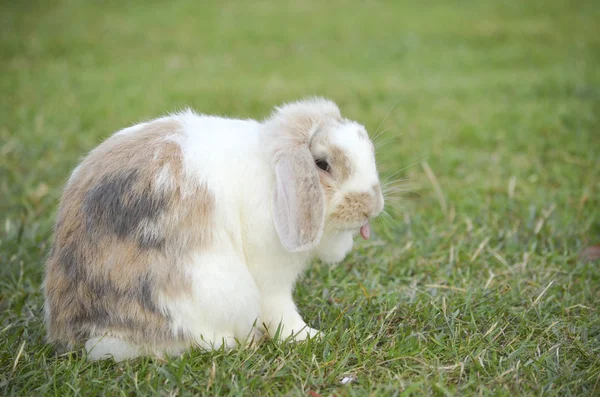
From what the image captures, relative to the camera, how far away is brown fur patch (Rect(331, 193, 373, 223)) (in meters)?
2.49

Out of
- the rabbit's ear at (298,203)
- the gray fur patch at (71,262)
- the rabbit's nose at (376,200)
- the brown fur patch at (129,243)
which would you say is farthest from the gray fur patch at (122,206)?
the rabbit's nose at (376,200)

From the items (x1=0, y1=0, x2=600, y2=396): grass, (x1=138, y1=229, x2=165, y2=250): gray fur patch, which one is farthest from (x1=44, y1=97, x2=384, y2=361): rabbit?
(x1=0, y1=0, x2=600, y2=396): grass

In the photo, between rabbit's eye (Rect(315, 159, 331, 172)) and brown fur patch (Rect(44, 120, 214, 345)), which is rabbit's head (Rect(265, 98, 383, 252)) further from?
brown fur patch (Rect(44, 120, 214, 345))

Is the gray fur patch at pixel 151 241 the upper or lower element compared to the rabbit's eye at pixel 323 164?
lower

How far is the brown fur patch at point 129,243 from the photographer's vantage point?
7.74 feet

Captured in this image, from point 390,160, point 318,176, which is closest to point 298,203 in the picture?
point 318,176

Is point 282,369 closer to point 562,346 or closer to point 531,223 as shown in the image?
point 562,346

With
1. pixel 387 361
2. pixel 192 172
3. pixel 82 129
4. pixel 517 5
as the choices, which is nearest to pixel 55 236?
pixel 192 172

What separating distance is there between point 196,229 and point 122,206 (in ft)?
0.93

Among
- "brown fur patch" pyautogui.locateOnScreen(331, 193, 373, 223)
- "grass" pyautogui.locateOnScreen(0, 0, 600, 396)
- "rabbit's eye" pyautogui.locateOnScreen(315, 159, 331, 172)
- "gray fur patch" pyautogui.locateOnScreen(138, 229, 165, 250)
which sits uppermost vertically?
"rabbit's eye" pyautogui.locateOnScreen(315, 159, 331, 172)

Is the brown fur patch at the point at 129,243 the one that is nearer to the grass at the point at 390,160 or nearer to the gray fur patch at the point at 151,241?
the gray fur patch at the point at 151,241

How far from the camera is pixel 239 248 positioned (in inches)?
98.0

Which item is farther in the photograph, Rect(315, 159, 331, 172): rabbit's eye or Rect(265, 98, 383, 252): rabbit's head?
Rect(315, 159, 331, 172): rabbit's eye

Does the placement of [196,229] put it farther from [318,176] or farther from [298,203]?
[318,176]
